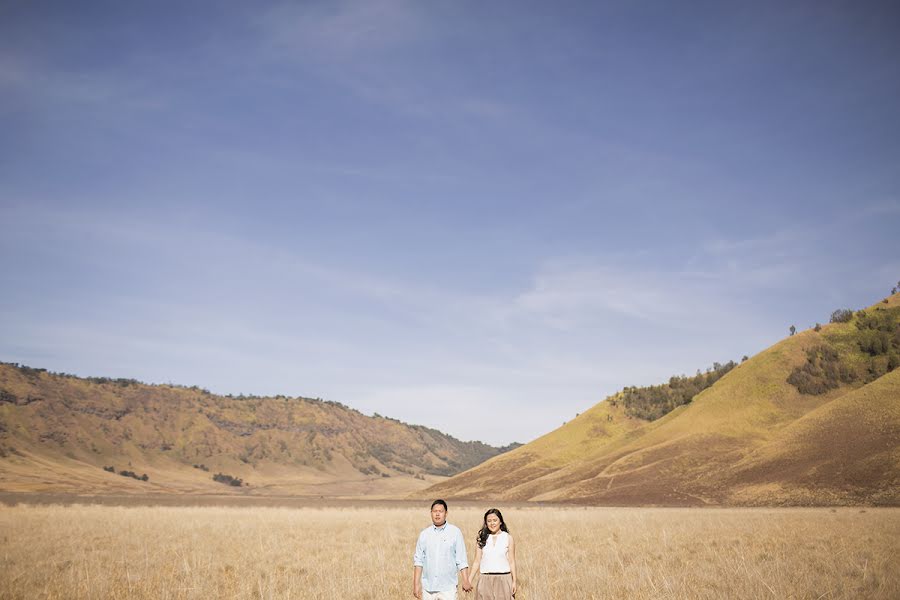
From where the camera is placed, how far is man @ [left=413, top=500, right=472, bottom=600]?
836 cm

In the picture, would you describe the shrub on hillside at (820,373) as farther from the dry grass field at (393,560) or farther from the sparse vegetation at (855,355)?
the dry grass field at (393,560)

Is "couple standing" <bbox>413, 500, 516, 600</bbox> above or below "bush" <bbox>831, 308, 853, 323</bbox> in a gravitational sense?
below

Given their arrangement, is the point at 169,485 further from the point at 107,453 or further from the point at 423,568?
the point at 423,568

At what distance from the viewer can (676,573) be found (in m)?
15.2

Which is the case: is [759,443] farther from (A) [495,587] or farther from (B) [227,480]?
(B) [227,480]

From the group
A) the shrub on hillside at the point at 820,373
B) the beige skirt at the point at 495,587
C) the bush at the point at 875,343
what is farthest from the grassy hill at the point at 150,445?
the beige skirt at the point at 495,587

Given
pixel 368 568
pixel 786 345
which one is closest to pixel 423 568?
pixel 368 568

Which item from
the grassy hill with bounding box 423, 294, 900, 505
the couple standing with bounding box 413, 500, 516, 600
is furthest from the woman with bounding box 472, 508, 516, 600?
the grassy hill with bounding box 423, 294, 900, 505

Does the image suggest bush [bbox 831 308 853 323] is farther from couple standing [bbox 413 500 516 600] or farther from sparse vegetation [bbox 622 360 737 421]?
couple standing [bbox 413 500 516 600]

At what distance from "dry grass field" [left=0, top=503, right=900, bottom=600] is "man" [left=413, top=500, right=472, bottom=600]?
458cm

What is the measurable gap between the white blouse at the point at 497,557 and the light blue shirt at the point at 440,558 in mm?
380

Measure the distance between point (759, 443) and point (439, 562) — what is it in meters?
81.3

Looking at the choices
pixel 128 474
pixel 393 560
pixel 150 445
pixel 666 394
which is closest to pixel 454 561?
pixel 393 560

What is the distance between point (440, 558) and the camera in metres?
8.41
